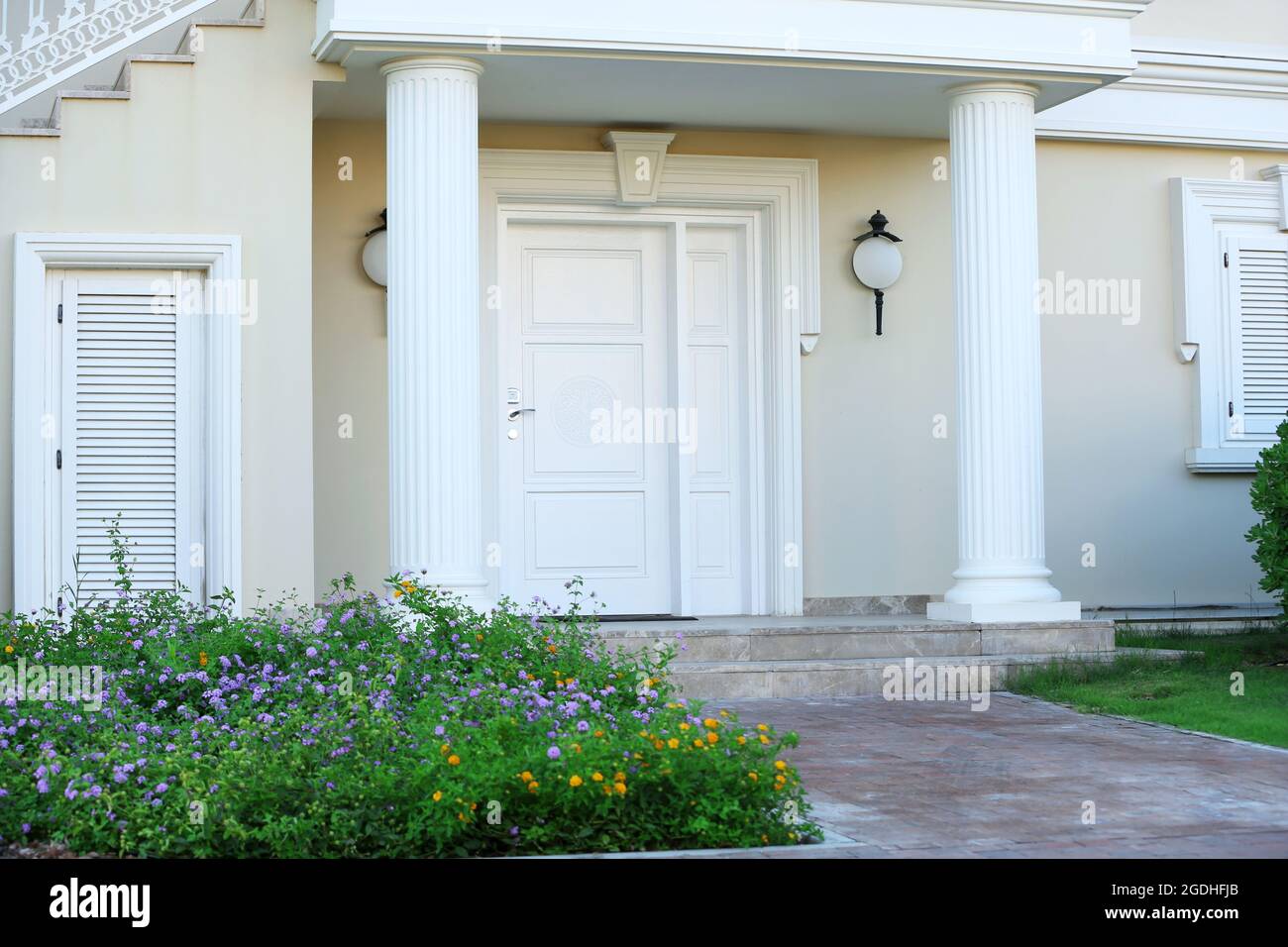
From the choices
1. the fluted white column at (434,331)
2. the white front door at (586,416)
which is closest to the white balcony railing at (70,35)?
the fluted white column at (434,331)

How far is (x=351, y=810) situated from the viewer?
4.18 metres

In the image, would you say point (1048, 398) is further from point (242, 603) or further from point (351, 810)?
point (351, 810)

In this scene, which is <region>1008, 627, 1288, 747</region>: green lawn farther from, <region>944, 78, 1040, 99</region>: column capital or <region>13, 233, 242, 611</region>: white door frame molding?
<region>13, 233, 242, 611</region>: white door frame molding

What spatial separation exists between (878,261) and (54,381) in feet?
15.5

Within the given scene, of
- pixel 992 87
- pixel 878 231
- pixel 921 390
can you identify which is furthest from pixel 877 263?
pixel 992 87

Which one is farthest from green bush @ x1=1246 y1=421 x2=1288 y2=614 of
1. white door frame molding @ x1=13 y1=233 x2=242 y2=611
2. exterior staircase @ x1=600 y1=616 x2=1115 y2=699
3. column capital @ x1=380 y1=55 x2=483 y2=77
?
white door frame molding @ x1=13 y1=233 x2=242 y2=611

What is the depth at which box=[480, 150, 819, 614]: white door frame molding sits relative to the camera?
915 cm

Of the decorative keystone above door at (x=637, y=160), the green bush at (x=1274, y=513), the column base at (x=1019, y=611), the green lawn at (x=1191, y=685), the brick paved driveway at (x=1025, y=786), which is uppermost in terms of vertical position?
the decorative keystone above door at (x=637, y=160)

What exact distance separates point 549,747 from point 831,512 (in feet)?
17.9

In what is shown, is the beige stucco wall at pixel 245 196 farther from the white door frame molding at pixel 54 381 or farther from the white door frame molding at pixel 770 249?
the white door frame molding at pixel 770 249

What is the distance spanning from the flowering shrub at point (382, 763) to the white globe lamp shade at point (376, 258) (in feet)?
11.1

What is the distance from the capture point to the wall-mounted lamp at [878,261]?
9438 mm

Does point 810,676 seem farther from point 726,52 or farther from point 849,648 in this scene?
point 726,52

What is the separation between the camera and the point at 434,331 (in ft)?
24.9
